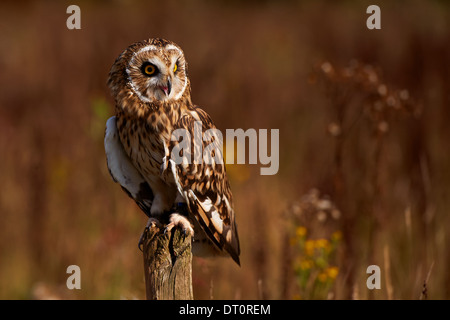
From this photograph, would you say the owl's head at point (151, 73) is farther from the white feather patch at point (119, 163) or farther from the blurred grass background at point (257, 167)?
the blurred grass background at point (257, 167)

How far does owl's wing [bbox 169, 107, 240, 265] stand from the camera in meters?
2.57

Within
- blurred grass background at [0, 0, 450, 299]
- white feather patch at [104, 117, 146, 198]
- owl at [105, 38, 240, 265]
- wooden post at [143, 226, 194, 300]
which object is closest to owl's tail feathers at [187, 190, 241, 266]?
owl at [105, 38, 240, 265]

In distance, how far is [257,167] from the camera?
18.1 feet

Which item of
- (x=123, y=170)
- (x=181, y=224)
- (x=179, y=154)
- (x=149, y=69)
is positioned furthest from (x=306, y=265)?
(x=149, y=69)

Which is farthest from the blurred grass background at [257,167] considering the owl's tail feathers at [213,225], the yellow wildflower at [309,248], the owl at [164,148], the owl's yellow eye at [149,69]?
the owl's yellow eye at [149,69]

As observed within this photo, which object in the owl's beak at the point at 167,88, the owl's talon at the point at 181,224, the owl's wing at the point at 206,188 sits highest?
the owl's beak at the point at 167,88

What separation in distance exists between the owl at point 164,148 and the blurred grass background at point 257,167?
288 millimetres

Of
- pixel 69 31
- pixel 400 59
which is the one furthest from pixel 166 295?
pixel 69 31

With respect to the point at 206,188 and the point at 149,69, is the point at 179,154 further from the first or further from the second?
the point at 149,69

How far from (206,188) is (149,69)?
0.65 meters

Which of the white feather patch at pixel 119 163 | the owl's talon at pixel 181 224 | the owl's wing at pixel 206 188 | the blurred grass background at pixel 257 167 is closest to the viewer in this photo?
the owl's talon at pixel 181 224

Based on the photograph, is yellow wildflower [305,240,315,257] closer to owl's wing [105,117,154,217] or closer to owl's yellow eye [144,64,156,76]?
owl's wing [105,117,154,217]

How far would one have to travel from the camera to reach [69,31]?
7301 millimetres

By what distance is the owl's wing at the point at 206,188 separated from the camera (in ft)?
8.44
